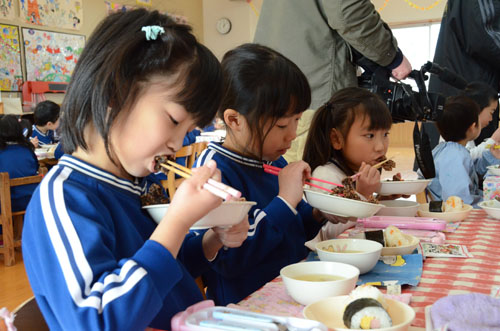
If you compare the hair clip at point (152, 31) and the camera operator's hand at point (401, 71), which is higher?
the hair clip at point (152, 31)

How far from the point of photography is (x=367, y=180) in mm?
1676

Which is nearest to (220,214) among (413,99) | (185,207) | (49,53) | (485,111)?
(185,207)

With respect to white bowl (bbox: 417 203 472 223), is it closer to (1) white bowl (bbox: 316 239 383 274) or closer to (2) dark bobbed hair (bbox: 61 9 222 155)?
(1) white bowl (bbox: 316 239 383 274)

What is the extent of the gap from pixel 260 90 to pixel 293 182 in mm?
309

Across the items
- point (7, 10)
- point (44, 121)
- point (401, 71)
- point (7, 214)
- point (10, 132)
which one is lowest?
point (7, 214)

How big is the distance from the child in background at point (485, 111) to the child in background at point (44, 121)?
15.0 ft

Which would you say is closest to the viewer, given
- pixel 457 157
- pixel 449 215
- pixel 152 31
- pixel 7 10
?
pixel 152 31

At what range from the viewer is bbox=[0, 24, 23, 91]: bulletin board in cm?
641

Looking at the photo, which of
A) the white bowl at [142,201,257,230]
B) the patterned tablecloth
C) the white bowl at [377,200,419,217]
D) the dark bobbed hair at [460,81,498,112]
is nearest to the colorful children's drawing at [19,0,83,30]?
the dark bobbed hair at [460,81,498,112]

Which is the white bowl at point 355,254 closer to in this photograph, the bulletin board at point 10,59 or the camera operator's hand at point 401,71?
the camera operator's hand at point 401,71

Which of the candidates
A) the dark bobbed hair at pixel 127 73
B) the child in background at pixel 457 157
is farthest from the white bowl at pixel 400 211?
the child in background at pixel 457 157

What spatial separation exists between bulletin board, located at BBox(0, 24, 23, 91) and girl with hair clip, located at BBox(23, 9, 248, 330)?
626cm

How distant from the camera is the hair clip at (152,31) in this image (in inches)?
35.8

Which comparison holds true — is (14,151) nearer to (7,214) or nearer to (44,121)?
(7,214)
